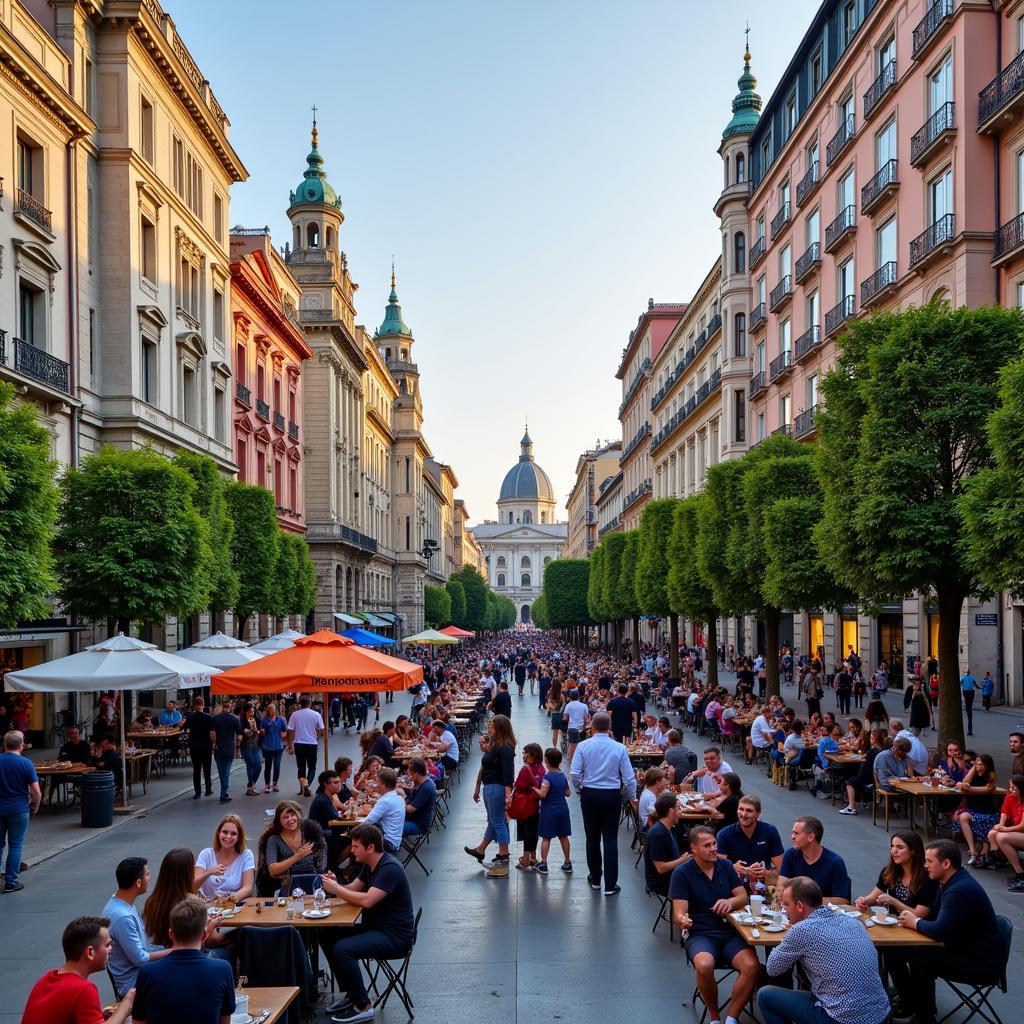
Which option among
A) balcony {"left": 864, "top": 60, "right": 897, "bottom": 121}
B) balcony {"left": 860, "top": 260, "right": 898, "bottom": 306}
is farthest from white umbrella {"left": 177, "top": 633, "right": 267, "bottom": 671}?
balcony {"left": 864, "top": 60, "right": 897, "bottom": 121}

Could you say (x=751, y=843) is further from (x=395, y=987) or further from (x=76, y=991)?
(x=76, y=991)

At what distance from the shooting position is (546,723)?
31.4 m

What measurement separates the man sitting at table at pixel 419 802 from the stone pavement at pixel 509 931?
1.89 ft

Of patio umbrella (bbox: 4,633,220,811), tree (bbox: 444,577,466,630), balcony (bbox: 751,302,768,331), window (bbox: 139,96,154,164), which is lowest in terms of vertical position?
tree (bbox: 444,577,466,630)

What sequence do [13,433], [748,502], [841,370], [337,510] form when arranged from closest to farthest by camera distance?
[13,433]
[841,370]
[748,502]
[337,510]

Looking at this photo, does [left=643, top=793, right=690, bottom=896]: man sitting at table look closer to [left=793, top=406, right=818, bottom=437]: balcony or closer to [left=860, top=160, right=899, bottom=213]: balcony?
[left=860, top=160, right=899, bottom=213]: balcony

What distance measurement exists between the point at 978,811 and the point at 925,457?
6.35 m

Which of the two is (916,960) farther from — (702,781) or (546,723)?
(546,723)

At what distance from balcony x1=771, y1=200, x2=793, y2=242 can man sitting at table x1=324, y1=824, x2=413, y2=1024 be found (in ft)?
127

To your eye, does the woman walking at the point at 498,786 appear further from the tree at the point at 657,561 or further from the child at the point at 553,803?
the tree at the point at 657,561

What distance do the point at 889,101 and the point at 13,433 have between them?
27.2 m

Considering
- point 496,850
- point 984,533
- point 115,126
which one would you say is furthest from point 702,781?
point 115,126

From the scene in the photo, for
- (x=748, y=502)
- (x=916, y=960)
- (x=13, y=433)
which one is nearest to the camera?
(x=916, y=960)

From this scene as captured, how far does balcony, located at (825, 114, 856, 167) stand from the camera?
34.4 m
